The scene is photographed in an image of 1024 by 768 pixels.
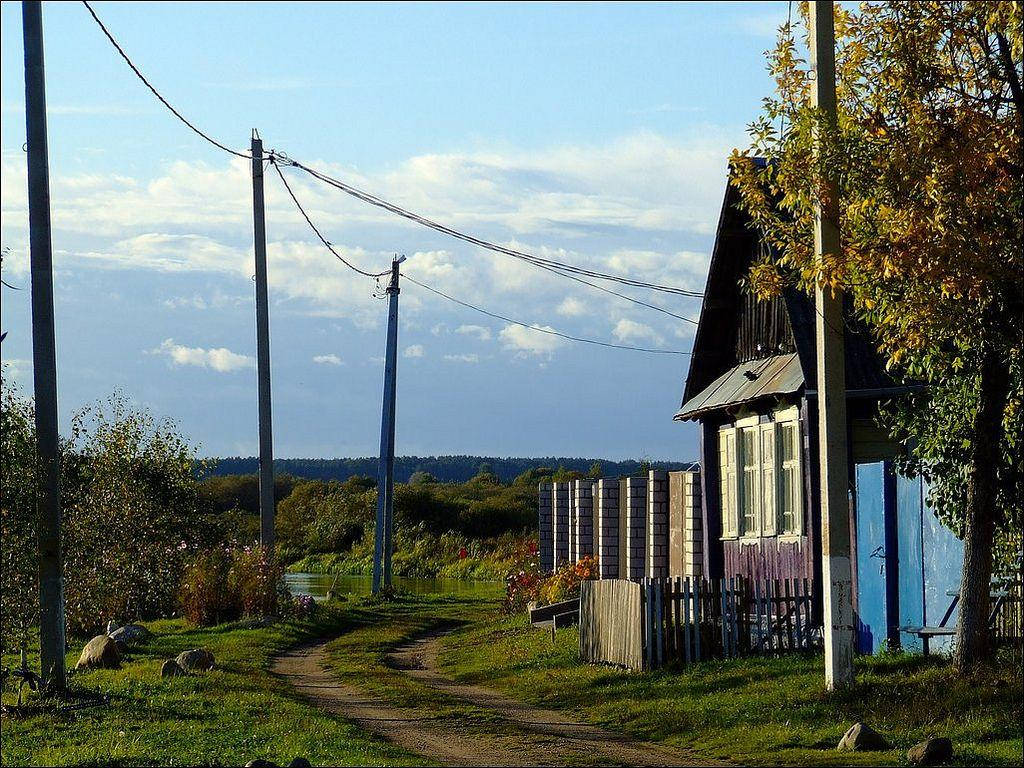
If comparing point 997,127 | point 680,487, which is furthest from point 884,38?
point 680,487

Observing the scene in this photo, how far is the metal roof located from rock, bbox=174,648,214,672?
27.6 feet

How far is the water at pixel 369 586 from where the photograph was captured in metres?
42.3

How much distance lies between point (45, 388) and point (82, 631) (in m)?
12.4

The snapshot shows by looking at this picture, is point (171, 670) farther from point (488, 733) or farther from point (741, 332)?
point (741, 332)

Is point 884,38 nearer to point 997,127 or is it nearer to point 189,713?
point 997,127

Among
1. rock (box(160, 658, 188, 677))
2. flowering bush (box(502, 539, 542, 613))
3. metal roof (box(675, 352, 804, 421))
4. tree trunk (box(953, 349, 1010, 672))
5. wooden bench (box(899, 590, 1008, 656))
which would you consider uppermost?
metal roof (box(675, 352, 804, 421))

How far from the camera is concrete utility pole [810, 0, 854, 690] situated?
13984 mm

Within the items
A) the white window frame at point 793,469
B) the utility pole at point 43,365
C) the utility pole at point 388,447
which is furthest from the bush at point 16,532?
the utility pole at point 388,447

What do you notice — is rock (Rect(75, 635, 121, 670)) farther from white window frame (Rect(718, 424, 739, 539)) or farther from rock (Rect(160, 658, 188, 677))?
white window frame (Rect(718, 424, 739, 539))

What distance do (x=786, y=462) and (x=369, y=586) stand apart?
2807 centimetres

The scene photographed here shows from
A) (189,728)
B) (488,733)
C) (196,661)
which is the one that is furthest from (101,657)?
(488,733)

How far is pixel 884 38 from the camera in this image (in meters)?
14.0

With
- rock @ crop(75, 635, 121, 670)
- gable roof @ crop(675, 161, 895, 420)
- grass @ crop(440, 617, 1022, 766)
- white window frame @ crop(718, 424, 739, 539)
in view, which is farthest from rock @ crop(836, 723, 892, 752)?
rock @ crop(75, 635, 121, 670)

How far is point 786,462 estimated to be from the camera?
20562 millimetres
